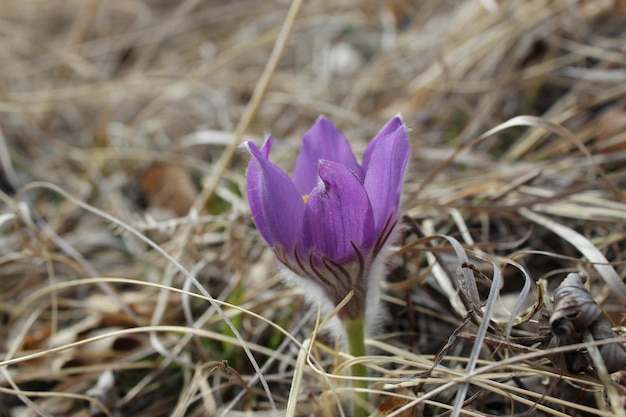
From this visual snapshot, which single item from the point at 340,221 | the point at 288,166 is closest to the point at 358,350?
the point at 340,221

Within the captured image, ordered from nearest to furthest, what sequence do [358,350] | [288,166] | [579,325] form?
[579,325]
[358,350]
[288,166]

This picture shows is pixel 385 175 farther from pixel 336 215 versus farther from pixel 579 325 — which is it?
pixel 579 325

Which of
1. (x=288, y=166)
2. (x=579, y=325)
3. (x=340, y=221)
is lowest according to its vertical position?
(x=288, y=166)

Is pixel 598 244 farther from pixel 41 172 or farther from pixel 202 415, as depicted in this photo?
pixel 41 172

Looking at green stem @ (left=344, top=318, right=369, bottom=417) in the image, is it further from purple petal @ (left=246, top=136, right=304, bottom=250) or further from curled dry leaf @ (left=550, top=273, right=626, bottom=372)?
curled dry leaf @ (left=550, top=273, right=626, bottom=372)

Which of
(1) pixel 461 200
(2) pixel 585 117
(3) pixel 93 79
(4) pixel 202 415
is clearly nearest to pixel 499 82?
(2) pixel 585 117

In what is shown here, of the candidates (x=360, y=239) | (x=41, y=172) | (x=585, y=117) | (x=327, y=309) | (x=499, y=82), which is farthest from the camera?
(x=41, y=172)

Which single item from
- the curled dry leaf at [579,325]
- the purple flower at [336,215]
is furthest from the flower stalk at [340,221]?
the curled dry leaf at [579,325]

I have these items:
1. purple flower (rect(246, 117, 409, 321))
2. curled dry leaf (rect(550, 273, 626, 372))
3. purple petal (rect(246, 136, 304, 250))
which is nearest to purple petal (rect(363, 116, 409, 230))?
purple flower (rect(246, 117, 409, 321))
